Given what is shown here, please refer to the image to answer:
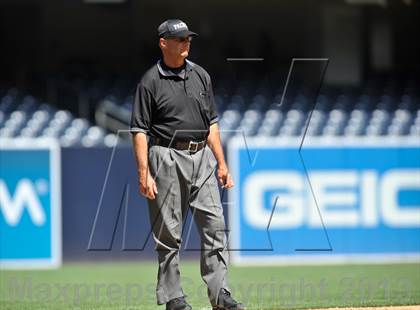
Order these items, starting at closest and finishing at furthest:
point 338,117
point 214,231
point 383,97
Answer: point 214,231 → point 338,117 → point 383,97

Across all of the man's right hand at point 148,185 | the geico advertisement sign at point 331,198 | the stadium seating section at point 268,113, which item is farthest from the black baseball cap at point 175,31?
the stadium seating section at point 268,113

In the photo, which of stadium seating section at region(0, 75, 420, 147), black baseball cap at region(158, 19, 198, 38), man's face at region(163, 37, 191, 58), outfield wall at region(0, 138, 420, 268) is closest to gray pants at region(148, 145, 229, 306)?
man's face at region(163, 37, 191, 58)

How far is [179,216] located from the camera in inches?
272

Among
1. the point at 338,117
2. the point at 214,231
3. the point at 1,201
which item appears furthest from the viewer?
the point at 338,117

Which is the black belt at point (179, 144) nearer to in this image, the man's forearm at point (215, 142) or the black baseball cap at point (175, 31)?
the man's forearm at point (215, 142)

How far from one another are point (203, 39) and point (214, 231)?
13.3 meters

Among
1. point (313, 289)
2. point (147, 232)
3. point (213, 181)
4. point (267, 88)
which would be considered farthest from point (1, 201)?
point (267, 88)

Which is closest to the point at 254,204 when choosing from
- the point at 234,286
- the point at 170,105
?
the point at 234,286

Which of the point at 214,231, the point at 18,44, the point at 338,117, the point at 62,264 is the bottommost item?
the point at 62,264

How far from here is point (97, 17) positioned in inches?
774

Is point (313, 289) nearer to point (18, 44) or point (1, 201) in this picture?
point (1, 201)

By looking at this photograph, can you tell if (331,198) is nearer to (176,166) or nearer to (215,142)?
(215,142)

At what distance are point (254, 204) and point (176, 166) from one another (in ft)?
17.9

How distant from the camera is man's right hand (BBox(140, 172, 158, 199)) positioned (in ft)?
21.8
